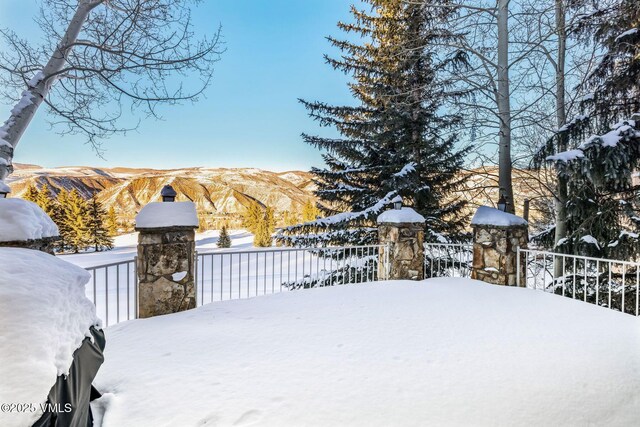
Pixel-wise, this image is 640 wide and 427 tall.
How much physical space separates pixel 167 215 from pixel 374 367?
2.62 meters

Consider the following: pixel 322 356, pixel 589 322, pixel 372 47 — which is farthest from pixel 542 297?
pixel 372 47

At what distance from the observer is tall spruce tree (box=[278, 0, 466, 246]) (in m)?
7.63

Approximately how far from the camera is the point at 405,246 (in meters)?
5.29

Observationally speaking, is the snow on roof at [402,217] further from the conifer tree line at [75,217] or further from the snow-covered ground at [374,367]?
the conifer tree line at [75,217]

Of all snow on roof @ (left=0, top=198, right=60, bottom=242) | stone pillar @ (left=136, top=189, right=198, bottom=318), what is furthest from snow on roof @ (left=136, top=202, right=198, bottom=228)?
snow on roof @ (left=0, top=198, right=60, bottom=242)

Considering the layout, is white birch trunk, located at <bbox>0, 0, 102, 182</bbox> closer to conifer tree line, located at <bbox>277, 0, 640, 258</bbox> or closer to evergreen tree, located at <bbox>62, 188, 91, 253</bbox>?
conifer tree line, located at <bbox>277, 0, 640, 258</bbox>

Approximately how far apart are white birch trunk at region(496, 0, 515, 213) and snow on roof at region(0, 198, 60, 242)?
6953 mm

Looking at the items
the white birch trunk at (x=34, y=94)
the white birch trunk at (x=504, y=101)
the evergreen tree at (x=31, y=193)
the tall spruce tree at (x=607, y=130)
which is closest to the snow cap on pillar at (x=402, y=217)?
the tall spruce tree at (x=607, y=130)

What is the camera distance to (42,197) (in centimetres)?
2198

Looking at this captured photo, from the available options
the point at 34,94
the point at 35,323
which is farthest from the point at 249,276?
the point at 35,323

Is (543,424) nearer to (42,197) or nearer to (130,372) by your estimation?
(130,372)

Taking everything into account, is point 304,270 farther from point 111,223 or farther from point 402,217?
point 111,223

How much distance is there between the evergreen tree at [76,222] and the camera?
893 inches

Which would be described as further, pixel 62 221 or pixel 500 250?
pixel 62 221
